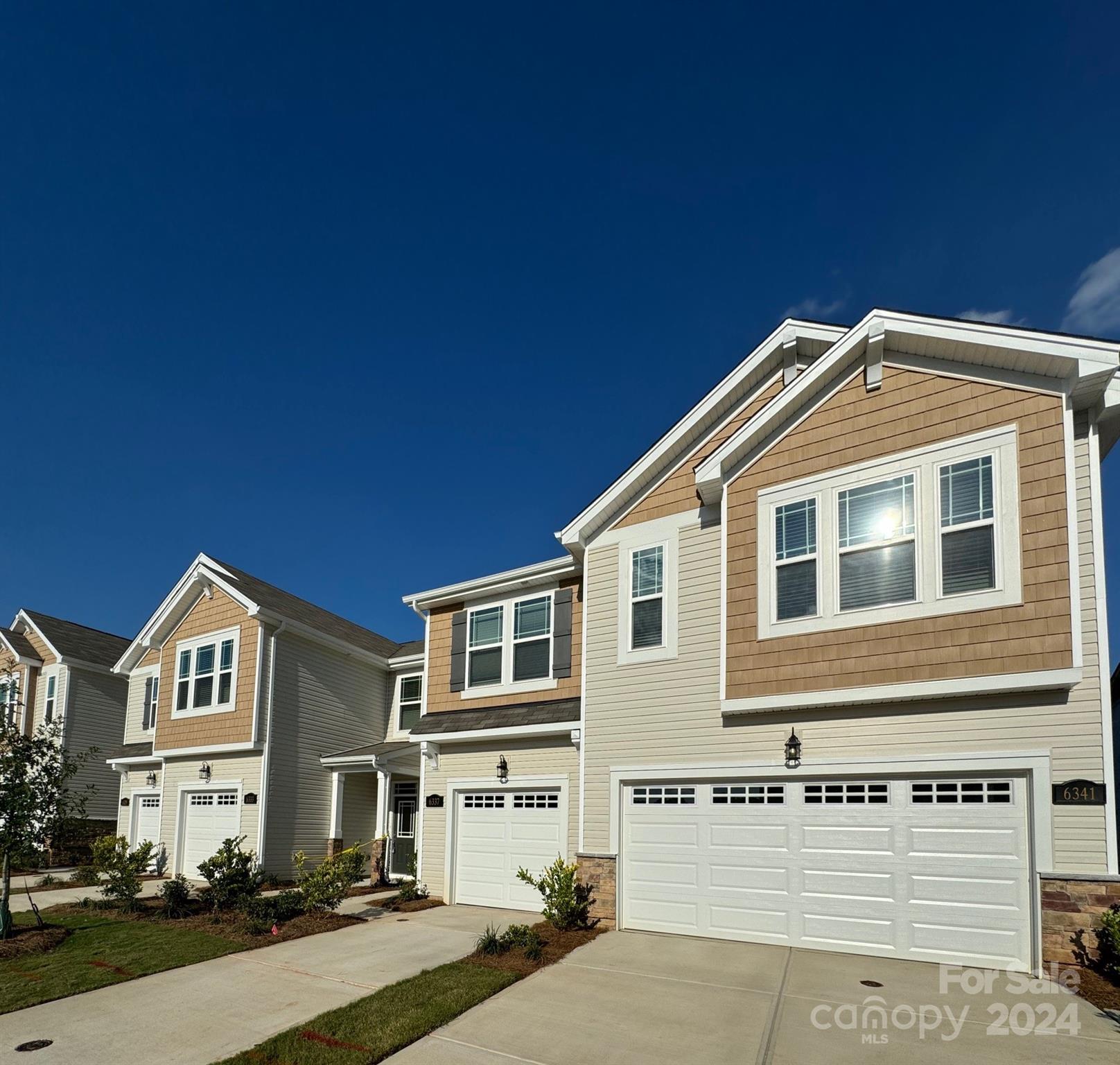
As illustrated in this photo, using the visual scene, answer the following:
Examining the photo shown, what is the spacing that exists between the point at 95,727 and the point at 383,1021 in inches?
895

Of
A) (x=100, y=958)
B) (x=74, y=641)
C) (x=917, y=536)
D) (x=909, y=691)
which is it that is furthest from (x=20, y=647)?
(x=917, y=536)

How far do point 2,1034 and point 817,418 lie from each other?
1120cm

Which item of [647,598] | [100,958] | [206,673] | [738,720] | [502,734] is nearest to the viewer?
[100,958]

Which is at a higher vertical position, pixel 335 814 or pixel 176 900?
pixel 335 814

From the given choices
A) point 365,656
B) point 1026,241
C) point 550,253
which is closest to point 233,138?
point 550,253

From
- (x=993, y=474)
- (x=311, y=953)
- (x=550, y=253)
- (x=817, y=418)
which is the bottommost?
(x=311, y=953)

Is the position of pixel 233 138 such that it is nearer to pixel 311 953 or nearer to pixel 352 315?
pixel 352 315

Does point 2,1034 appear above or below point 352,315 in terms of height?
below

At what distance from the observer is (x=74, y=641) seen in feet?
86.7

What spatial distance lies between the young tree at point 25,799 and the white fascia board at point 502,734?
589 centimetres

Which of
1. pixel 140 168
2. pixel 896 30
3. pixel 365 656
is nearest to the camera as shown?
pixel 896 30

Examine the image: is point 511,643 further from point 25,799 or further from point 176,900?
point 25,799

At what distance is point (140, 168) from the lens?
16578mm

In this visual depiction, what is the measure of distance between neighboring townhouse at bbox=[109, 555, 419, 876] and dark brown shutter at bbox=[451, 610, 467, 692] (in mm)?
3954
